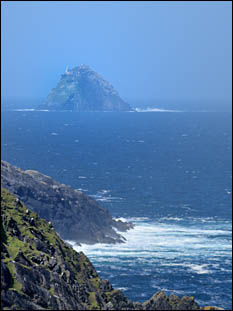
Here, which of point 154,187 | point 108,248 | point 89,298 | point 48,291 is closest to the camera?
point 48,291

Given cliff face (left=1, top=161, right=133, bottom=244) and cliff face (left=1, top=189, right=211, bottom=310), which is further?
cliff face (left=1, top=161, right=133, bottom=244)

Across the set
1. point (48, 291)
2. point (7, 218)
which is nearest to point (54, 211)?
point (7, 218)

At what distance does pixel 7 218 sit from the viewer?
73312 millimetres

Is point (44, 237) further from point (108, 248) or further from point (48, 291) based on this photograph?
point (108, 248)

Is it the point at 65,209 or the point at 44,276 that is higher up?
the point at 44,276

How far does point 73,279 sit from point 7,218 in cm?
1020

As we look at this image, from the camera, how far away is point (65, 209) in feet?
482

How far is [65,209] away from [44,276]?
8406 cm

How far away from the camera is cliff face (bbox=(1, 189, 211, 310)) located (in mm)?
55500

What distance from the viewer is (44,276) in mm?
63062

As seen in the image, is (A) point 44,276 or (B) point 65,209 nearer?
(A) point 44,276

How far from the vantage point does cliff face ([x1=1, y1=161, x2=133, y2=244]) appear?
463 ft

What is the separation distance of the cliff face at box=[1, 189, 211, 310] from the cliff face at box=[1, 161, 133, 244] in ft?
178

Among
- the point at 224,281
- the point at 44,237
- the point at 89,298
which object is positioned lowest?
the point at 224,281
